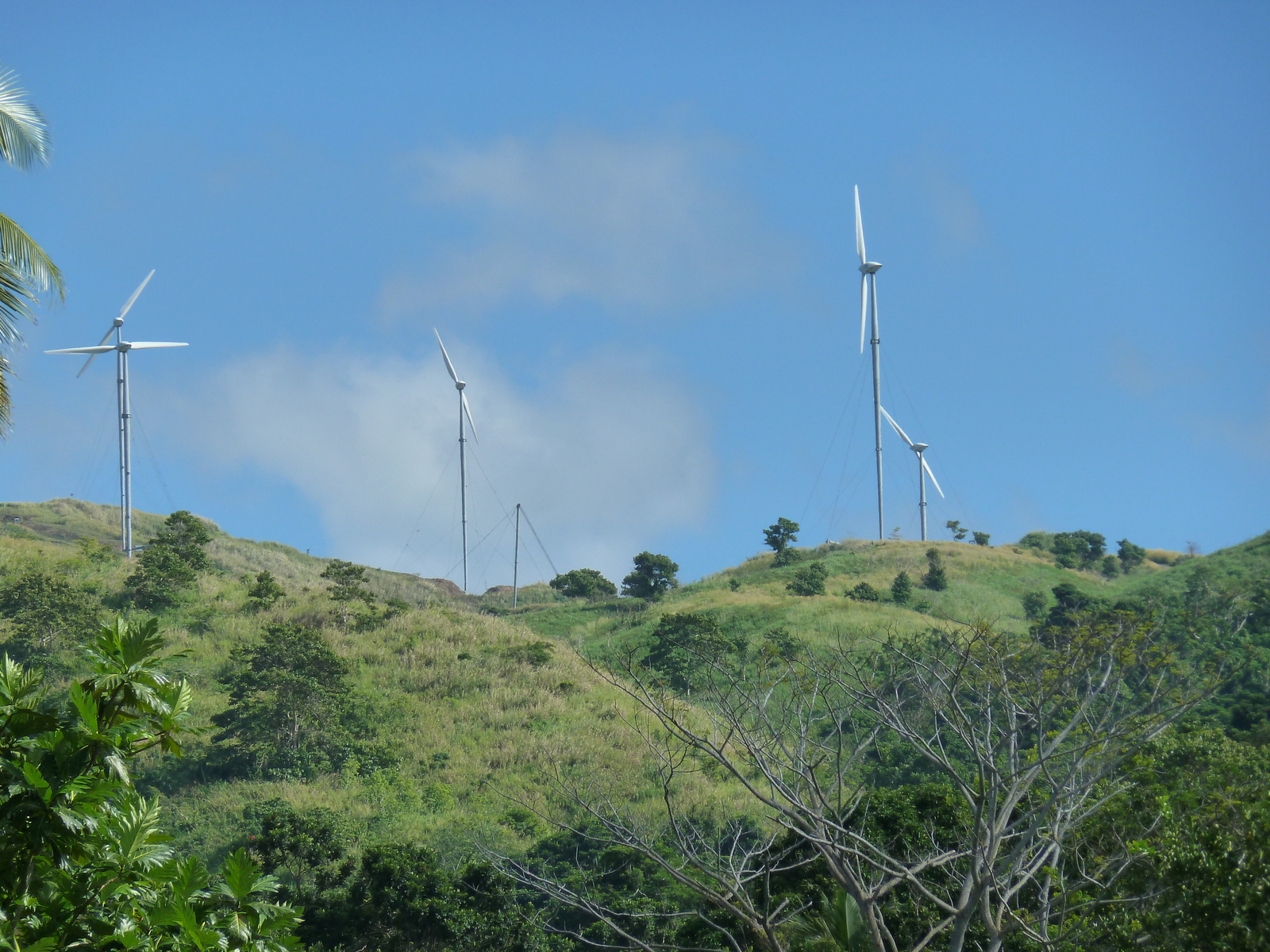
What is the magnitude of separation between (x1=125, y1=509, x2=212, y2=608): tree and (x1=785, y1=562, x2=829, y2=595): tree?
31220 mm

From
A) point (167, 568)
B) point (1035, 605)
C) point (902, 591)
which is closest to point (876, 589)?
point (902, 591)

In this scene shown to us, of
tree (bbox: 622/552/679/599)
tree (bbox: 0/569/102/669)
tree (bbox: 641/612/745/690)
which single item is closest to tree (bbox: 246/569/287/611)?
tree (bbox: 0/569/102/669)

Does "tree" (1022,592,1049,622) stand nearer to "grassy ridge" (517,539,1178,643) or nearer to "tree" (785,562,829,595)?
"grassy ridge" (517,539,1178,643)

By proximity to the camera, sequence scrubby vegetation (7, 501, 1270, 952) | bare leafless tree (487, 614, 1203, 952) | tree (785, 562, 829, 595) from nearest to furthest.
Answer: scrubby vegetation (7, 501, 1270, 952) < bare leafless tree (487, 614, 1203, 952) < tree (785, 562, 829, 595)

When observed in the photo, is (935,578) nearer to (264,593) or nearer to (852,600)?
(852,600)

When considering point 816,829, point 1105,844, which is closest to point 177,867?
point 816,829

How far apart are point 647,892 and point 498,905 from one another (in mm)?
4024

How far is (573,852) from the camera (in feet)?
82.1

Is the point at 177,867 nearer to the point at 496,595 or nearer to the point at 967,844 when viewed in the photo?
the point at 967,844

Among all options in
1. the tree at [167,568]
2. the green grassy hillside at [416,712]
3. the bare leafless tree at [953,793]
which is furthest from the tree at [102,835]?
the tree at [167,568]

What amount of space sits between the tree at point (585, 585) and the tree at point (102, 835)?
5813cm

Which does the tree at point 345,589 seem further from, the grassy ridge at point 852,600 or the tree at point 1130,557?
the tree at point 1130,557

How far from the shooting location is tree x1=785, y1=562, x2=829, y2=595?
58.2 meters

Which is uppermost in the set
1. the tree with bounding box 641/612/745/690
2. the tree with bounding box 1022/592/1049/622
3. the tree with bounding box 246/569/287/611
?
the tree with bounding box 246/569/287/611
